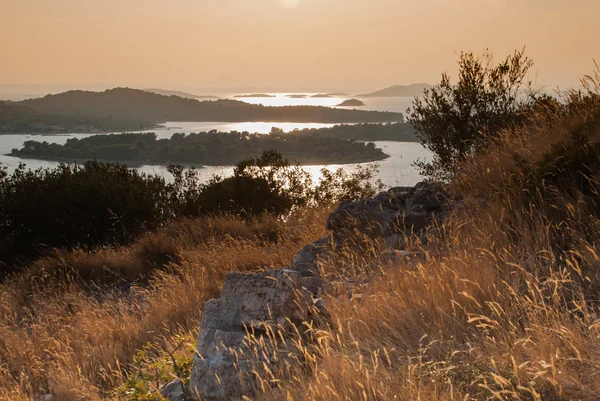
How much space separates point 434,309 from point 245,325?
3.96 ft

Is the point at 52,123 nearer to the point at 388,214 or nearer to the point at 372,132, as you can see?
the point at 372,132

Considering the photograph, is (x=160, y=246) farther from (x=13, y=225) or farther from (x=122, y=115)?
(x=122, y=115)

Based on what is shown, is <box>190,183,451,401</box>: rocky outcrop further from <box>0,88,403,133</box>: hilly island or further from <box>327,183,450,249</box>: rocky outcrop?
<box>0,88,403,133</box>: hilly island

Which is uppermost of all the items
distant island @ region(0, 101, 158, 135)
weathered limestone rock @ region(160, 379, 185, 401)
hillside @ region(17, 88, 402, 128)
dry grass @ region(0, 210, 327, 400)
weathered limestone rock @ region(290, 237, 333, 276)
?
hillside @ region(17, 88, 402, 128)

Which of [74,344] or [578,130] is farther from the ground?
[578,130]

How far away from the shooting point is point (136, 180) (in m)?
15.3

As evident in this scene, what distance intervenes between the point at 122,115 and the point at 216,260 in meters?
56.9

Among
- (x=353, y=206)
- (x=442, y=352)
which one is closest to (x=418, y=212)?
(x=353, y=206)

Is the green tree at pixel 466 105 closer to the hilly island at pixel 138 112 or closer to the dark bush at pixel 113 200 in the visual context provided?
the dark bush at pixel 113 200

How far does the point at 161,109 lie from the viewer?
213 ft

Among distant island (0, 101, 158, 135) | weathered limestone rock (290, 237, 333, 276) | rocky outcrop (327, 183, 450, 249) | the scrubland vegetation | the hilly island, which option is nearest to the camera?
the scrubland vegetation

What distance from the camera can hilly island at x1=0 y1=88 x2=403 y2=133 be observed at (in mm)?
51562

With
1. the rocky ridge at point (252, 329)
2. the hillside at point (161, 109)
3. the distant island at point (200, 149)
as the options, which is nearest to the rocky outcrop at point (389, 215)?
the rocky ridge at point (252, 329)

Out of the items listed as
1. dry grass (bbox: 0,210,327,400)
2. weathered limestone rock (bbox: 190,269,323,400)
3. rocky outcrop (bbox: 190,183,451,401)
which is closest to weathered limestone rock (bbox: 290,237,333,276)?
rocky outcrop (bbox: 190,183,451,401)
